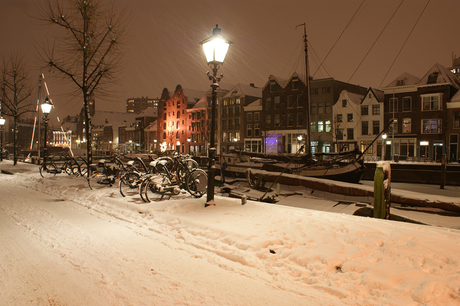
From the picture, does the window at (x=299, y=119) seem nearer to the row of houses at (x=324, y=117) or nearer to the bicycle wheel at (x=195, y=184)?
the row of houses at (x=324, y=117)

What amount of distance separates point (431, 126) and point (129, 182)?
135 feet

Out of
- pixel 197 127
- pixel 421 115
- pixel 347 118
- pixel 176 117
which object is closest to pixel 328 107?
pixel 347 118

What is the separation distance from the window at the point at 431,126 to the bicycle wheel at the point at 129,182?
4048 cm

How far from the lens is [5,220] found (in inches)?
287

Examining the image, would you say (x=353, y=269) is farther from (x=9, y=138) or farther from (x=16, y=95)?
(x=9, y=138)

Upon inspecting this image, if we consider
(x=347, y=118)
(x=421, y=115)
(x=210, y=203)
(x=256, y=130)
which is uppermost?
(x=347, y=118)

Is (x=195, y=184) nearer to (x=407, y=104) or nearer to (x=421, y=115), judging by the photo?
(x=421, y=115)

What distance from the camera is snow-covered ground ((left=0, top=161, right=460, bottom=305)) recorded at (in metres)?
3.68

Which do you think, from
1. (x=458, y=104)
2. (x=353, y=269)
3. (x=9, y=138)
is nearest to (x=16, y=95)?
(x=353, y=269)

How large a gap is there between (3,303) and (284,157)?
19.1 metres

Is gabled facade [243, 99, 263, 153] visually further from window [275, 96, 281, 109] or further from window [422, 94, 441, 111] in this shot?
window [422, 94, 441, 111]

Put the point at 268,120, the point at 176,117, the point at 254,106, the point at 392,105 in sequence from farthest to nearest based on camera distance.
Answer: the point at 176,117 < the point at 254,106 < the point at 268,120 < the point at 392,105

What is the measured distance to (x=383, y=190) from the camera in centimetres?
761

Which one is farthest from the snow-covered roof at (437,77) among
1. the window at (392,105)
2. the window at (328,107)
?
the window at (328,107)
